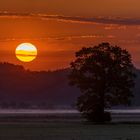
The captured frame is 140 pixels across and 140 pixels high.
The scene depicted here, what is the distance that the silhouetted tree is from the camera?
9075 centimetres

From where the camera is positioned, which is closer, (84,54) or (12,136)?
(12,136)

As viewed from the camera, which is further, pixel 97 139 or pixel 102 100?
pixel 102 100

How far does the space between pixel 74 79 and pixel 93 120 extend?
17.0 ft

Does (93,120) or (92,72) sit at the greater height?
(92,72)

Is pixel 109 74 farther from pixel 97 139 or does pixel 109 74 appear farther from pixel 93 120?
pixel 97 139

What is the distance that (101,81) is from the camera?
91125 millimetres

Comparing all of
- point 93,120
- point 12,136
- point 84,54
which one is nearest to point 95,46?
point 84,54

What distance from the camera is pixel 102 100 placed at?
298 ft

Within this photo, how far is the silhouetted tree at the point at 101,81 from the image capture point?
3573 inches

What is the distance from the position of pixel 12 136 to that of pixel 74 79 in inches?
1206

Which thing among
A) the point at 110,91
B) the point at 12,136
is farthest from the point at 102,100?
the point at 12,136

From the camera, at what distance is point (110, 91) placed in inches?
3612

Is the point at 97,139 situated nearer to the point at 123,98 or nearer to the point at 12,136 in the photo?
the point at 12,136

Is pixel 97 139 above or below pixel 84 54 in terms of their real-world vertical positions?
below
